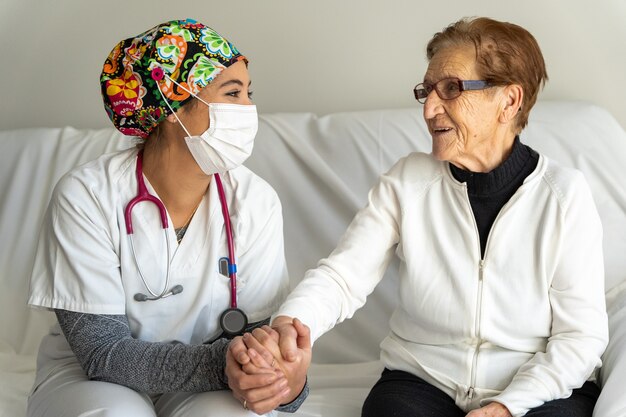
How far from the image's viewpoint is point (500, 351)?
6.81ft

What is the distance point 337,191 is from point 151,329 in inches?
33.3

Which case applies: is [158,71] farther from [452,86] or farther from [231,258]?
[452,86]

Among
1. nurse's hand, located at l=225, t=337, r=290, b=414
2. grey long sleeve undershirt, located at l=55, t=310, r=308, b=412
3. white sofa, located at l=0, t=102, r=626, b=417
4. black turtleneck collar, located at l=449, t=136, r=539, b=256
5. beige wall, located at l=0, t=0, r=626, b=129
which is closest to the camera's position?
nurse's hand, located at l=225, t=337, r=290, b=414

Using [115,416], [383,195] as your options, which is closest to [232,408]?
[115,416]

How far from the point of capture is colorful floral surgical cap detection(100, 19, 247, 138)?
2.05 m

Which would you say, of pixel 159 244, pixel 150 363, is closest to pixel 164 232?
pixel 159 244

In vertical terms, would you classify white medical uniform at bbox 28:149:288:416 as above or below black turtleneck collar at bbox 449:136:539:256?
below

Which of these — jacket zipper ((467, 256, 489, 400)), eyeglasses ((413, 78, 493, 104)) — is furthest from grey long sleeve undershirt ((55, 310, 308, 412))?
eyeglasses ((413, 78, 493, 104))

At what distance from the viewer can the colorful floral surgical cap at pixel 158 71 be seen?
2.05 meters

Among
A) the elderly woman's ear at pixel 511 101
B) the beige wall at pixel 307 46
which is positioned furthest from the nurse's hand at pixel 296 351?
the beige wall at pixel 307 46

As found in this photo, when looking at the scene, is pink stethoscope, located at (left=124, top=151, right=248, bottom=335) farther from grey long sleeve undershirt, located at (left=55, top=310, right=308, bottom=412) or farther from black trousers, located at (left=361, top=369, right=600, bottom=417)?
black trousers, located at (left=361, top=369, right=600, bottom=417)

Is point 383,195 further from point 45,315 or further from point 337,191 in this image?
point 45,315

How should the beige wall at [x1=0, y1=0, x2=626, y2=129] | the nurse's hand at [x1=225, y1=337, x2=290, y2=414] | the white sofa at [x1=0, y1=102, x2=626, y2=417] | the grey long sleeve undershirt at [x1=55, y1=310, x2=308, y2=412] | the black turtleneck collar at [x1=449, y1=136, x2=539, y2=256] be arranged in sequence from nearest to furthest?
the nurse's hand at [x1=225, y1=337, x2=290, y2=414]
the grey long sleeve undershirt at [x1=55, y1=310, x2=308, y2=412]
the black turtleneck collar at [x1=449, y1=136, x2=539, y2=256]
the white sofa at [x1=0, y1=102, x2=626, y2=417]
the beige wall at [x1=0, y1=0, x2=626, y2=129]

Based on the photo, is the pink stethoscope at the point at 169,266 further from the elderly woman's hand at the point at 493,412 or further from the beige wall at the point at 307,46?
the beige wall at the point at 307,46
